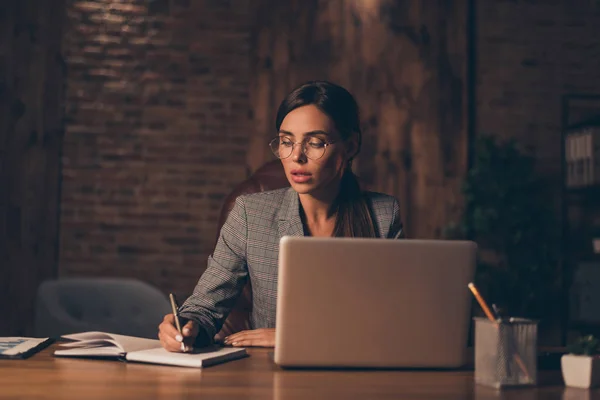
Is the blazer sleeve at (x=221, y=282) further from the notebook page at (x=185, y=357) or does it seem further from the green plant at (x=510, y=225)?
the green plant at (x=510, y=225)

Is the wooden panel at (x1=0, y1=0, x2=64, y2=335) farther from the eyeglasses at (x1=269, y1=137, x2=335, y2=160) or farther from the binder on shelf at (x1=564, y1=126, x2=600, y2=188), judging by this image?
the binder on shelf at (x1=564, y1=126, x2=600, y2=188)

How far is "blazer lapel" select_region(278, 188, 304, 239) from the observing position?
7.28ft

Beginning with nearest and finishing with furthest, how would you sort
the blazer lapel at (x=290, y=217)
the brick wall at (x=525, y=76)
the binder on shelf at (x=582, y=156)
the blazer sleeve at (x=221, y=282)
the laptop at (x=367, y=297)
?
1. the laptop at (x=367, y=297)
2. the blazer sleeve at (x=221, y=282)
3. the blazer lapel at (x=290, y=217)
4. the binder on shelf at (x=582, y=156)
5. the brick wall at (x=525, y=76)

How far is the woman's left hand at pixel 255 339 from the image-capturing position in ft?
6.32

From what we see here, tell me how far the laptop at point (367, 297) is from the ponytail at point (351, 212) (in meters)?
0.82

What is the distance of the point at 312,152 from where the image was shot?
7.29 ft

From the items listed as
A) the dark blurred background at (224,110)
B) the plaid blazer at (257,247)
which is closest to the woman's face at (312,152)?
the plaid blazer at (257,247)

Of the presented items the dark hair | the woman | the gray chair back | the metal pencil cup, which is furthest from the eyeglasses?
the gray chair back

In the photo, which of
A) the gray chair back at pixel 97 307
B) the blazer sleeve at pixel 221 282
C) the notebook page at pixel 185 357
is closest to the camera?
the notebook page at pixel 185 357

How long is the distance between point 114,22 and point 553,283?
10.8 ft

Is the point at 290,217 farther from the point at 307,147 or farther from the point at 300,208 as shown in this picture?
the point at 307,147

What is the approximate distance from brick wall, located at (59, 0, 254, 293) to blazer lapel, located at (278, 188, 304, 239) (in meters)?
2.50

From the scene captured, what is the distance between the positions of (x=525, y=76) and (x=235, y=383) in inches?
163

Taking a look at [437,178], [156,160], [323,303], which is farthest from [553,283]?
[323,303]
